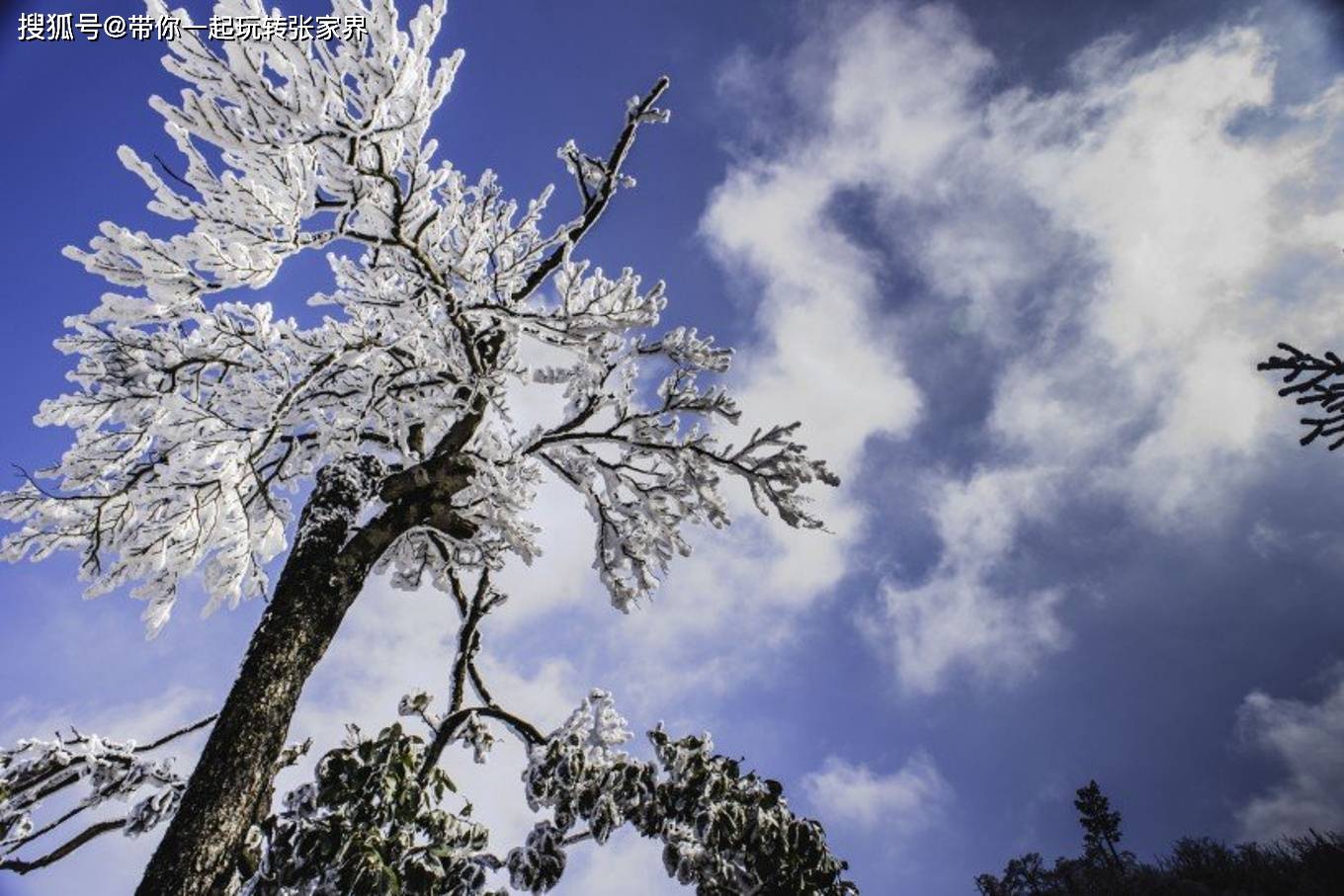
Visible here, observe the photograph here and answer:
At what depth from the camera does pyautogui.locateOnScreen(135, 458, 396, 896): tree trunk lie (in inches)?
133

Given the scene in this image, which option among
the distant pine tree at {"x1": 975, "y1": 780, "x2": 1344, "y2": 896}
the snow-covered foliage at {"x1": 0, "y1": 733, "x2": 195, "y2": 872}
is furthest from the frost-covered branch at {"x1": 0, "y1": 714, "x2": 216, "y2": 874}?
the distant pine tree at {"x1": 975, "y1": 780, "x2": 1344, "y2": 896}

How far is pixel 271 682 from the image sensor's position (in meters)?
4.02

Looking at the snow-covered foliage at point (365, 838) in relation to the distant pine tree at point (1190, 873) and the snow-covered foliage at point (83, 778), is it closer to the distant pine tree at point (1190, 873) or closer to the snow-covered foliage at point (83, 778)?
the snow-covered foliage at point (83, 778)

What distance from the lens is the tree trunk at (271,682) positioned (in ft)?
11.0

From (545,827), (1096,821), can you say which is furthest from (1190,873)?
(545,827)

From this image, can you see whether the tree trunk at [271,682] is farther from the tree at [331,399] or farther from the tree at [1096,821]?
the tree at [1096,821]

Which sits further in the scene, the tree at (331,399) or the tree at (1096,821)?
the tree at (1096,821)

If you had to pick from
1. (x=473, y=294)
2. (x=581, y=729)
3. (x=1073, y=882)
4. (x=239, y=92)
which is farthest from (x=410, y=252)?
(x=1073, y=882)

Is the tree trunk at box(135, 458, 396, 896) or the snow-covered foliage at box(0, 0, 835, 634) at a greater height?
the snow-covered foliage at box(0, 0, 835, 634)

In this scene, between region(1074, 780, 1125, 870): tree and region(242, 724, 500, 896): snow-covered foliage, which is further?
region(1074, 780, 1125, 870): tree

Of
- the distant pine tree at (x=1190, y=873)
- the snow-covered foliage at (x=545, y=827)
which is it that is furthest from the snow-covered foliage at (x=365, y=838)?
the distant pine tree at (x=1190, y=873)

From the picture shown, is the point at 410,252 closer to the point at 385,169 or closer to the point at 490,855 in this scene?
the point at 385,169

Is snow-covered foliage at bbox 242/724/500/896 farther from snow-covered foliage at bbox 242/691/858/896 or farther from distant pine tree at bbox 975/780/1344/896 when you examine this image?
distant pine tree at bbox 975/780/1344/896

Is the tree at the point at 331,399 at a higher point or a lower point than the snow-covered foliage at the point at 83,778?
higher
